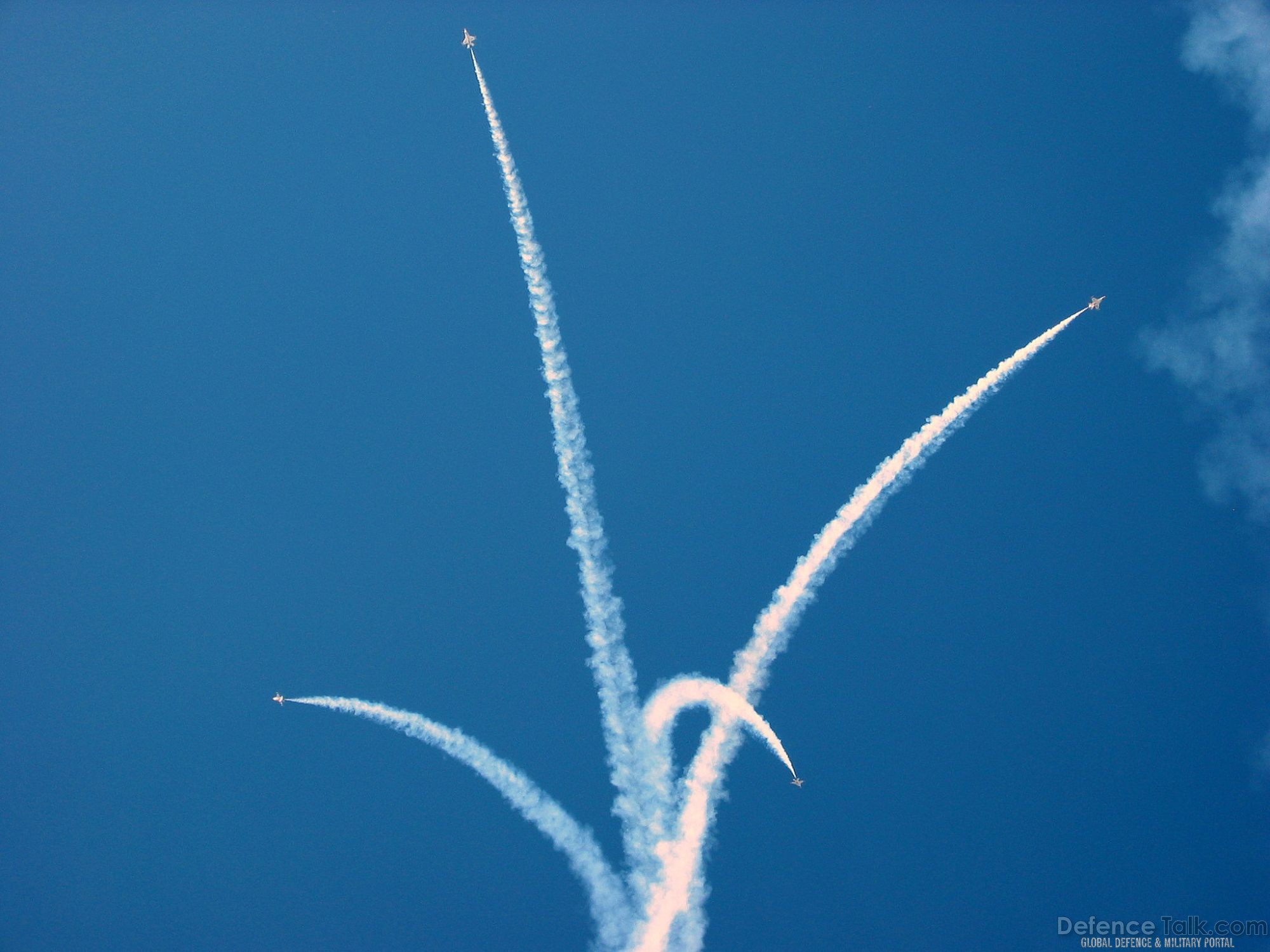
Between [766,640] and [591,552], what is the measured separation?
12.0 ft

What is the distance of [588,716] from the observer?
1641cm

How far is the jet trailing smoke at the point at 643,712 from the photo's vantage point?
15.7m

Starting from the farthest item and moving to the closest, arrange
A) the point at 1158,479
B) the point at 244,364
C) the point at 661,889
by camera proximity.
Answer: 1. the point at 244,364
2. the point at 1158,479
3. the point at 661,889

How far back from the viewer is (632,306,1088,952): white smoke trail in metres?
15.7

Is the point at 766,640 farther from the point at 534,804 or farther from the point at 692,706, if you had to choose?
the point at 534,804

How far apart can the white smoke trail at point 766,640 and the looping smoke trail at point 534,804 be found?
66cm

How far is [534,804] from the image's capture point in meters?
16.4

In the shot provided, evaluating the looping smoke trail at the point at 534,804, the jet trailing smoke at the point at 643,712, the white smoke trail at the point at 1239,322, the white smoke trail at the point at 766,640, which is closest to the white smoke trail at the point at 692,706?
the jet trailing smoke at the point at 643,712

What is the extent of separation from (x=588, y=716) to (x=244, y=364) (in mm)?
9960

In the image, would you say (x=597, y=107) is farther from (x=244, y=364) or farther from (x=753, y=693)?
(x=753, y=693)

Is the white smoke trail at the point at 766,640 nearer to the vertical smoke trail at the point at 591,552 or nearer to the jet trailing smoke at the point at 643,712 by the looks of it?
the jet trailing smoke at the point at 643,712

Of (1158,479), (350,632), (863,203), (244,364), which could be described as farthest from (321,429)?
(1158,479)

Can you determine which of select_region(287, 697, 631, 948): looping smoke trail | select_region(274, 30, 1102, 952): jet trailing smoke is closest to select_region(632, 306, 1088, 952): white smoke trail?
select_region(274, 30, 1102, 952): jet trailing smoke

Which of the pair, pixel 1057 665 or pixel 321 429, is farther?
pixel 321 429
